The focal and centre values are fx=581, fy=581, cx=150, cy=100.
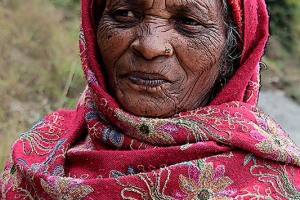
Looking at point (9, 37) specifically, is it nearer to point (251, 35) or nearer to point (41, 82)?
point (41, 82)

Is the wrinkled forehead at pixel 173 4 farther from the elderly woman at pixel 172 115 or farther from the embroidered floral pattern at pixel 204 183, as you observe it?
the embroidered floral pattern at pixel 204 183

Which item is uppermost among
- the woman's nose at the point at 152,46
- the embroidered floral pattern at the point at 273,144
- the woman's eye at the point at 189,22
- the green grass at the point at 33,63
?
the woman's eye at the point at 189,22

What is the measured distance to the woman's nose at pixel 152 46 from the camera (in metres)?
1.95

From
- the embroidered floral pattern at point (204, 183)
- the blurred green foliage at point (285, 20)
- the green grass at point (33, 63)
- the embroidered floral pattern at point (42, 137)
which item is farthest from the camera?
the blurred green foliage at point (285, 20)

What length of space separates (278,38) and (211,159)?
9.54 meters

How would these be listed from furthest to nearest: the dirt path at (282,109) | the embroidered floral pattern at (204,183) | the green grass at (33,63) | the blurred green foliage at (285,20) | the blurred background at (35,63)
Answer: the blurred green foliage at (285,20) → the dirt path at (282,109) → the green grass at (33,63) → the blurred background at (35,63) → the embroidered floral pattern at (204,183)

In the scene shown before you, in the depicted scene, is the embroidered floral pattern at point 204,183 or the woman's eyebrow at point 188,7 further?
the woman's eyebrow at point 188,7

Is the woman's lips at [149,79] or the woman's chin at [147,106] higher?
the woman's lips at [149,79]

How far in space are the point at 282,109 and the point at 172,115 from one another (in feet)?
23.0

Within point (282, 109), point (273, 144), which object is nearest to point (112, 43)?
point (273, 144)

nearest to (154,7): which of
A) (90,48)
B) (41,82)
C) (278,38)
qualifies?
(90,48)

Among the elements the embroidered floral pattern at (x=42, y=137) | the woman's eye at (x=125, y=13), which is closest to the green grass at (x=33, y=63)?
the embroidered floral pattern at (x=42, y=137)

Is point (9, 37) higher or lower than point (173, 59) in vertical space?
lower

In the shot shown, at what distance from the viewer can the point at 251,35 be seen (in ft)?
7.04
